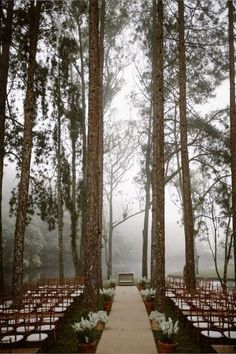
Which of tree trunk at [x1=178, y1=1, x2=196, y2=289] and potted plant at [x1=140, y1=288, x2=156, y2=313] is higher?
tree trunk at [x1=178, y1=1, x2=196, y2=289]

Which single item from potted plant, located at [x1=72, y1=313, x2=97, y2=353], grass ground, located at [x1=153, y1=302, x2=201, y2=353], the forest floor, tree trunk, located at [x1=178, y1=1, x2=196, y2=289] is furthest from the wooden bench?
potted plant, located at [x1=72, y1=313, x2=97, y2=353]

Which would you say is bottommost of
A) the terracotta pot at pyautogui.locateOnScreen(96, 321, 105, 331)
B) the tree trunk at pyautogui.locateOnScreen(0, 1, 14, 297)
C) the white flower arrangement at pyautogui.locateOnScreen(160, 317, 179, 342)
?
the terracotta pot at pyautogui.locateOnScreen(96, 321, 105, 331)

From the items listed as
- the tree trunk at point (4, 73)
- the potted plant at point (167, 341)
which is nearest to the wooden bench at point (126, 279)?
the tree trunk at point (4, 73)

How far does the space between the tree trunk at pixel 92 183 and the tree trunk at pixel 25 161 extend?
94.8 inches

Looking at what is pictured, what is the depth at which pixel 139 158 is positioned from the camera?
72.0 ft

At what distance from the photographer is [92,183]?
9.06 metres

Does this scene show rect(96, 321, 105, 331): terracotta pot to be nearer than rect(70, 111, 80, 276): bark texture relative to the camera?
Yes

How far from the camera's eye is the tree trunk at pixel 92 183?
877 centimetres

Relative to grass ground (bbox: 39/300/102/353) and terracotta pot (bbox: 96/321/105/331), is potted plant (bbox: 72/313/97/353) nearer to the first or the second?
grass ground (bbox: 39/300/102/353)

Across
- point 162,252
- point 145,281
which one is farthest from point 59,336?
point 145,281

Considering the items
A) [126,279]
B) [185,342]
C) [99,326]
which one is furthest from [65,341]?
[126,279]

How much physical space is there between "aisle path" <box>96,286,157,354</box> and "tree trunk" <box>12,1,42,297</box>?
302 cm

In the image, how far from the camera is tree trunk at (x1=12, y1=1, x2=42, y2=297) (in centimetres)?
1038

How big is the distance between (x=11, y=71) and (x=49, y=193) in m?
4.68
